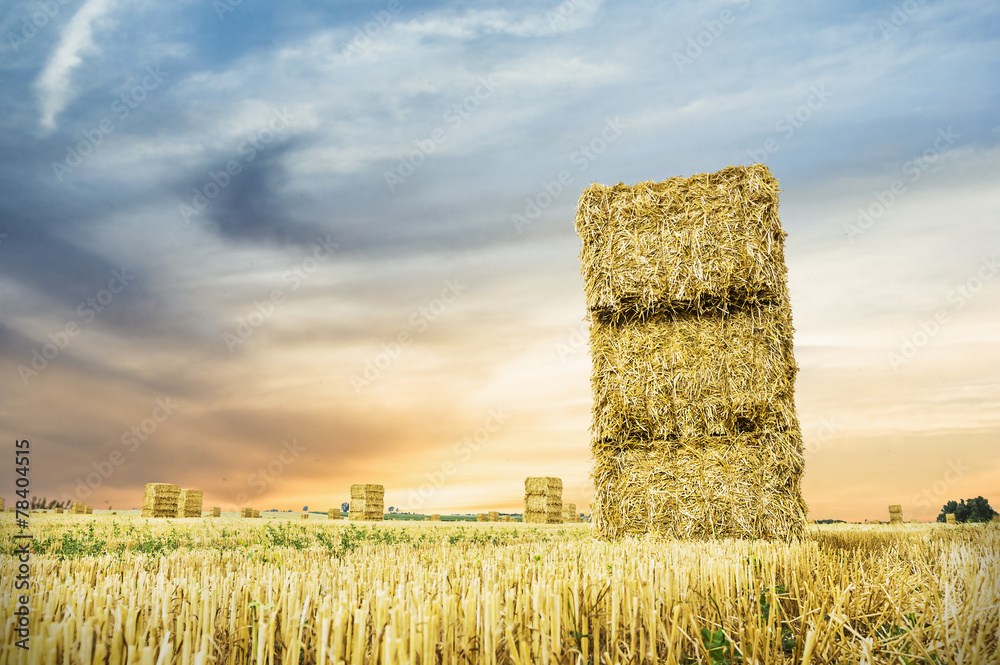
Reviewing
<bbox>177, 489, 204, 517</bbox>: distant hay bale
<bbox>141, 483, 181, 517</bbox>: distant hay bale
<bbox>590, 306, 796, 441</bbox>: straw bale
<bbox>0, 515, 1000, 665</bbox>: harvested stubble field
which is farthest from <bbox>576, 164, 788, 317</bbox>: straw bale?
<bbox>177, 489, 204, 517</bbox>: distant hay bale

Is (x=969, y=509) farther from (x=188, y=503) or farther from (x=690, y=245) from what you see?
(x=188, y=503)

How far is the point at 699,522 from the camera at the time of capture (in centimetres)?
790

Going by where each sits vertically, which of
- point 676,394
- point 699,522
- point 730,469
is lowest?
Answer: point 699,522

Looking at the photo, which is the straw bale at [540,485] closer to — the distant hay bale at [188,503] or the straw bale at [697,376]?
the distant hay bale at [188,503]

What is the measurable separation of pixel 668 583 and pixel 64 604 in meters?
2.99

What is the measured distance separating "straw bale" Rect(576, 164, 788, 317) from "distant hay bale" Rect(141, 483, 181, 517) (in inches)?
894

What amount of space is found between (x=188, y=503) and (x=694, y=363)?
24.4 metres

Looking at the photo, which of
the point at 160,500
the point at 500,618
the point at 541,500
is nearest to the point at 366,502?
the point at 541,500

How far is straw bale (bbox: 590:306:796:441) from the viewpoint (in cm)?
821

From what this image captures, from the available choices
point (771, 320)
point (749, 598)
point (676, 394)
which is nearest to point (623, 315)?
point (676, 394)

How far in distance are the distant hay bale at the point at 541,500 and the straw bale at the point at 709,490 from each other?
52.5 ft

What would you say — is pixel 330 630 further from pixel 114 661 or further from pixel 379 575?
pixel 379 575

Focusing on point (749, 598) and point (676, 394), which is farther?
point (676, 394)

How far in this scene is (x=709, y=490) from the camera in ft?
26.2
